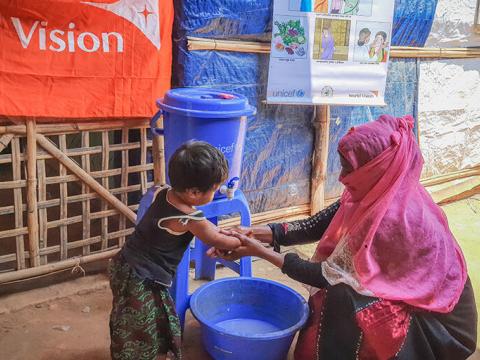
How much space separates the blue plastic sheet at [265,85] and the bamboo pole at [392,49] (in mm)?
34

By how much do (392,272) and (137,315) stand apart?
38.2 inches

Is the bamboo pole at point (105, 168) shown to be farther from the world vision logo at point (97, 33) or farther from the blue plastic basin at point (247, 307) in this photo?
the blue plastic basin at point (247, 307)

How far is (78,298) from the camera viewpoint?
9.31 ft

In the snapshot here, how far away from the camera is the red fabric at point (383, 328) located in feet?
6.36

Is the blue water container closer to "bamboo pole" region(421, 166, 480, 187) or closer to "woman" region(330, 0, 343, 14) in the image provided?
"woman" region(330, 0, 343, 14)

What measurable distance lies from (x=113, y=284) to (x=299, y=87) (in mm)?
1772

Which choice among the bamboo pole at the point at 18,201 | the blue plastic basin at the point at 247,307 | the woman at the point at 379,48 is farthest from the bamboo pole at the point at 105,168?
the woman at the point at 379,48

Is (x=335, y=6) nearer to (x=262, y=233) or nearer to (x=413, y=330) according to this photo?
(x=262, y=233)

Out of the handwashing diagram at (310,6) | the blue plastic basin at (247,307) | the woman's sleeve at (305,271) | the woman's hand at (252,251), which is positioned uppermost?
the handwashing diagram at (310,6)

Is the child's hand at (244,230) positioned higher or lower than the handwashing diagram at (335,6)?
lower

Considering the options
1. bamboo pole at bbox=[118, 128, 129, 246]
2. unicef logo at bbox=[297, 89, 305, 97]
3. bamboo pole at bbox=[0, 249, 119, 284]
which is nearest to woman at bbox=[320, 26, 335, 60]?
unicef logo at bbox=[297, 89, 305, 97]

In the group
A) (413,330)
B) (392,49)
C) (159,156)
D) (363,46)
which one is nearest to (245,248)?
(413,330)

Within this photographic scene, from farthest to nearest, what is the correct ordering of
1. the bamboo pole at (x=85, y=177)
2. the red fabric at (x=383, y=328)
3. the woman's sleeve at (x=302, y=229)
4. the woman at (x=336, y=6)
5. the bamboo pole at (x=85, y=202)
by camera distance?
the woman at (x=336, y=6)
the bamboo pole at (x=85, y=202)
the bamboo pole at (x=85, y=177)
the woman's sleeve at (x=302, y=229)
the red fabric at (x=383, y=328)

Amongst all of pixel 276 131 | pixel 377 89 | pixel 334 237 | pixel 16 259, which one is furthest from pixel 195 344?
pixel 377 89
